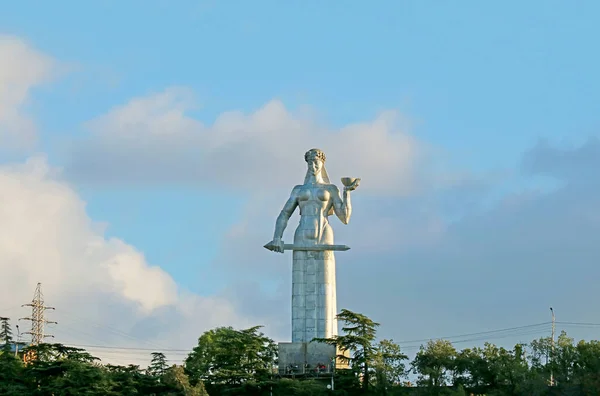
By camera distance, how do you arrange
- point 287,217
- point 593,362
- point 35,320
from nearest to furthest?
1. point 593,362
2. point 287,217
3. point 35,320

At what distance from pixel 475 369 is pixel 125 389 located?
45.3 ft

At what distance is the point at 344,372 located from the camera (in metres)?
53.9

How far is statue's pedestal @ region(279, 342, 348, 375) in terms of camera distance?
54.8 metres

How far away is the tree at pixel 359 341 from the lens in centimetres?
5347

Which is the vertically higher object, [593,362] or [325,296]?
[325,296]

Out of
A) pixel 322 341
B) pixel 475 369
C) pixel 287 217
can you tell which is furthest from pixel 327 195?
pixel 475 369

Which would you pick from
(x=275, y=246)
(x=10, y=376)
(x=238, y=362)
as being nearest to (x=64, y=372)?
(x=10, y=376)

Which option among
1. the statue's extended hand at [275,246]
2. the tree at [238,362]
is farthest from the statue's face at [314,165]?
the tree at [238,362]

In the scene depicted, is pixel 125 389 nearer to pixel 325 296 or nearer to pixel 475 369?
pixel 325 296

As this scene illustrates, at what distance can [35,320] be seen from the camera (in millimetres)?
82750

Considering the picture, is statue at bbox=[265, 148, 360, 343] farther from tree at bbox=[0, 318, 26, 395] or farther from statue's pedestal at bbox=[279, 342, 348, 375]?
tree at bbox=[0, 318, 26, 395]

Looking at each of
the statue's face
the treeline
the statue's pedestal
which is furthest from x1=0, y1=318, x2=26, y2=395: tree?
the statue's face

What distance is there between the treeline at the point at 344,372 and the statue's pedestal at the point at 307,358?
15.9 inches

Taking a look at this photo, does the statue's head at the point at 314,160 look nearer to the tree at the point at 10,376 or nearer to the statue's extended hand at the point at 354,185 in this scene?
the statue's extended hand at the point at 354,185
